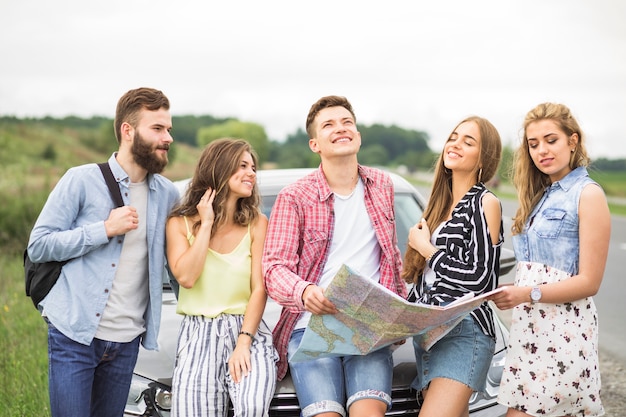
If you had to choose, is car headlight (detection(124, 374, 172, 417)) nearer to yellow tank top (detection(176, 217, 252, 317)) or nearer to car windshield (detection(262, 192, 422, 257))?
yellow tank top (detection(176, 217, 252, 317))

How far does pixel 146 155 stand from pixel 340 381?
135cm

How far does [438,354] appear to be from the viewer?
10.3ft

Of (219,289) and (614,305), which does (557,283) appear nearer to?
(219,289)

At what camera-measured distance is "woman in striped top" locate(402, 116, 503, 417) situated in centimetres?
307

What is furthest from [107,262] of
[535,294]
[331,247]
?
[535,294]

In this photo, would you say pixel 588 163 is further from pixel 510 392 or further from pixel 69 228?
pixel 69 228

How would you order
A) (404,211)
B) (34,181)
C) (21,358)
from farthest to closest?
1. (34,181)
2. (21,358)
3. (404,211)

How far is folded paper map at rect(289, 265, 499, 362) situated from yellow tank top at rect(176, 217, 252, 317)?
42cm

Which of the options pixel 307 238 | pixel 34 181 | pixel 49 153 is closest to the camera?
pixel 307 238

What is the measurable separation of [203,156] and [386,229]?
3.17 ft

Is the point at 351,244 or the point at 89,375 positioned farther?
the point at 351,244

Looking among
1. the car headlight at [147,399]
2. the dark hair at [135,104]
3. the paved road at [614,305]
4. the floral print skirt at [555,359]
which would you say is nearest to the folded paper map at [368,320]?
the floral print skirt at [555,359]

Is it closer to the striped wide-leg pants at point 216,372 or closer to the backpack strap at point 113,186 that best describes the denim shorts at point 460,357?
the striped wide-leg pants at point 216,372

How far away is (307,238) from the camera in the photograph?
3443 mm
